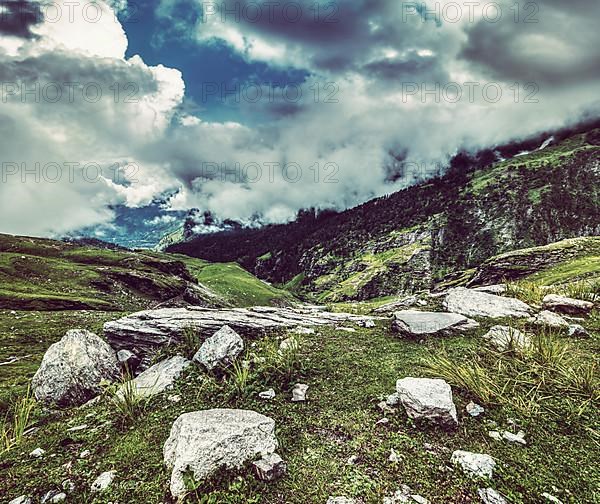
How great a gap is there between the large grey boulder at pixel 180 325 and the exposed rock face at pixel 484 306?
541 cm

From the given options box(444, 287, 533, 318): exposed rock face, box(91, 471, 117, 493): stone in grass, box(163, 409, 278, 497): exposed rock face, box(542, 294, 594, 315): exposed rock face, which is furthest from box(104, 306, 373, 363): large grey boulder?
box(542, 294, 594, 315): exposed rock face

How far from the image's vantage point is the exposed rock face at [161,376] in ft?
38.2

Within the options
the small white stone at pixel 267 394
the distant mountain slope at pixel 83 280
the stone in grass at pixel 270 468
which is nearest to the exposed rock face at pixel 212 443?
the stone in grass at pixel 270 468

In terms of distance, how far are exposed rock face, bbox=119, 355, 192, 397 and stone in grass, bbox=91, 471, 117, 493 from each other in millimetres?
3636

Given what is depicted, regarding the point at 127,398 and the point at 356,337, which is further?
the point at 356,337

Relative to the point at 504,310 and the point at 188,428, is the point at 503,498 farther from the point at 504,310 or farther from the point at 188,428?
the point at 504,310

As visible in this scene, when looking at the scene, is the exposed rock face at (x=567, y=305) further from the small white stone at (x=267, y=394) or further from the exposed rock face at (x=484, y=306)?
the small white stone at (x=267, y=394)

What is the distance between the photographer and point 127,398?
10.1 meters

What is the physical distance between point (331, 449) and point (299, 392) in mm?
2803

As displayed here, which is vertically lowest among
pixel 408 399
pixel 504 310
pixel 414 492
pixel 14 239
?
pixel 414 492

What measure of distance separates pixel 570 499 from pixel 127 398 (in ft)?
37.9

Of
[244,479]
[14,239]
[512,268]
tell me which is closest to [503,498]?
[244,479]

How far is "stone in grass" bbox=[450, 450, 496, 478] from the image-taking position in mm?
6816

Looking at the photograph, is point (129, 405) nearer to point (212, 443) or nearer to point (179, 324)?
point (212, 443)
